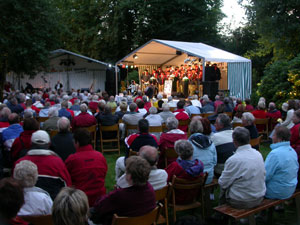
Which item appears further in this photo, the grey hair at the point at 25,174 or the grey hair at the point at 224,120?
the grey hair at the point at 224,120

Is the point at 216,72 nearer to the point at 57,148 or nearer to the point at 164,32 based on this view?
the point at 164,32

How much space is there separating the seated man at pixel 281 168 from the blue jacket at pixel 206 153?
667mm

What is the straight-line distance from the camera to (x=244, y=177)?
315 cm

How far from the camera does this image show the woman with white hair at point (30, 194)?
2428mm

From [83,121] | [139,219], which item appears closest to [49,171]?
[139,219]

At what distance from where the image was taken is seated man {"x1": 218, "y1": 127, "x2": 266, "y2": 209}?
10.3 ft

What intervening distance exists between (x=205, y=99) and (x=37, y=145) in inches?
267

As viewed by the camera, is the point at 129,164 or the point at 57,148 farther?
the point at 57,148

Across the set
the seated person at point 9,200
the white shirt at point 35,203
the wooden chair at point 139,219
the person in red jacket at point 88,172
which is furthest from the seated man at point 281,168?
the seated person at point 9,200

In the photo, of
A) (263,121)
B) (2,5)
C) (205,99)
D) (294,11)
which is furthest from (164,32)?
(263,121)

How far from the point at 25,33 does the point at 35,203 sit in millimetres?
12123

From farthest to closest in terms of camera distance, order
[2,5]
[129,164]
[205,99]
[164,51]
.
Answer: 1. [164,51]
2. [2,5]
3. [205,99]
4. [129,164]

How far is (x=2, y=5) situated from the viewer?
12.3m

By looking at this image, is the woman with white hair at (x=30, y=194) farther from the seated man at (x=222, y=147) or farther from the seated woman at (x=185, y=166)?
the seated man at (x=222, y=147)
